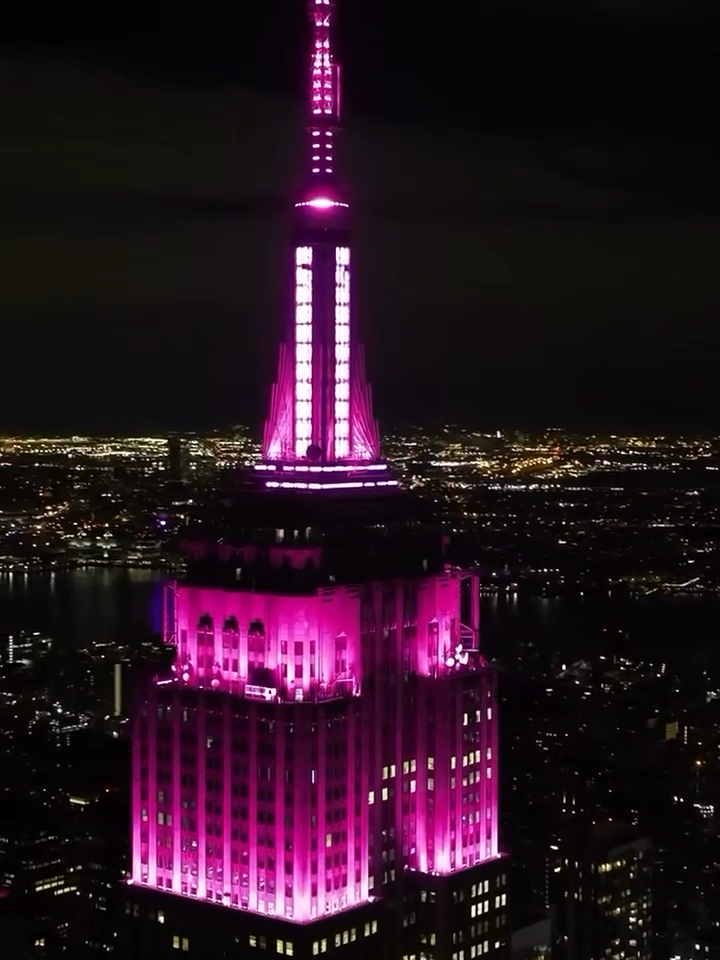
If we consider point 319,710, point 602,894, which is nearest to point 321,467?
point 319,710

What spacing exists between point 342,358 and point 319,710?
4.54 meters

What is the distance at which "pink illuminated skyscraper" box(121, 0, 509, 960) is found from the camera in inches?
778

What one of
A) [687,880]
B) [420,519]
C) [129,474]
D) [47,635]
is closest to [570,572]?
[47,635]

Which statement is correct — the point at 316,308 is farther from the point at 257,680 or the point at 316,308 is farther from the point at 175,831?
the point at 175,831

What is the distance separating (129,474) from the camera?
35.2m

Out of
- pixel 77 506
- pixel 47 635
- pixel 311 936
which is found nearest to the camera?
pixel 311 936

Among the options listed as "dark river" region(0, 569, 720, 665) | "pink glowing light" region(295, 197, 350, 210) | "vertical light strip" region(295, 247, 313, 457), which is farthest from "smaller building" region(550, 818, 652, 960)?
"dark river" region(0, 569, 720, 665)

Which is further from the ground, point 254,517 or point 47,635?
point 254,517

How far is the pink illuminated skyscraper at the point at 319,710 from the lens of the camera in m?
19.8

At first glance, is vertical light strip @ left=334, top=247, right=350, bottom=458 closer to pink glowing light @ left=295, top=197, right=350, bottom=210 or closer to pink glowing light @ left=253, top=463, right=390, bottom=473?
pink glowing light @ left=253, top=463, right=390, bottom=473

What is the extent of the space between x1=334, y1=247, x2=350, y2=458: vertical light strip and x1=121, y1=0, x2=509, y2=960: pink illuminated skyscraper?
0.02m

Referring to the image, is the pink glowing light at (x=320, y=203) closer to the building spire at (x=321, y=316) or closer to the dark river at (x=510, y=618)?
the building spire at (x=321, y=316)

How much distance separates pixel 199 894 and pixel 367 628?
3.63 metres

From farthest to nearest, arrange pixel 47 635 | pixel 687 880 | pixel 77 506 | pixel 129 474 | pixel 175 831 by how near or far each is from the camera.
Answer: pixel 47 635, pixel 77 506, pixel 129 474, pixel 687 880, pixel 175 831
